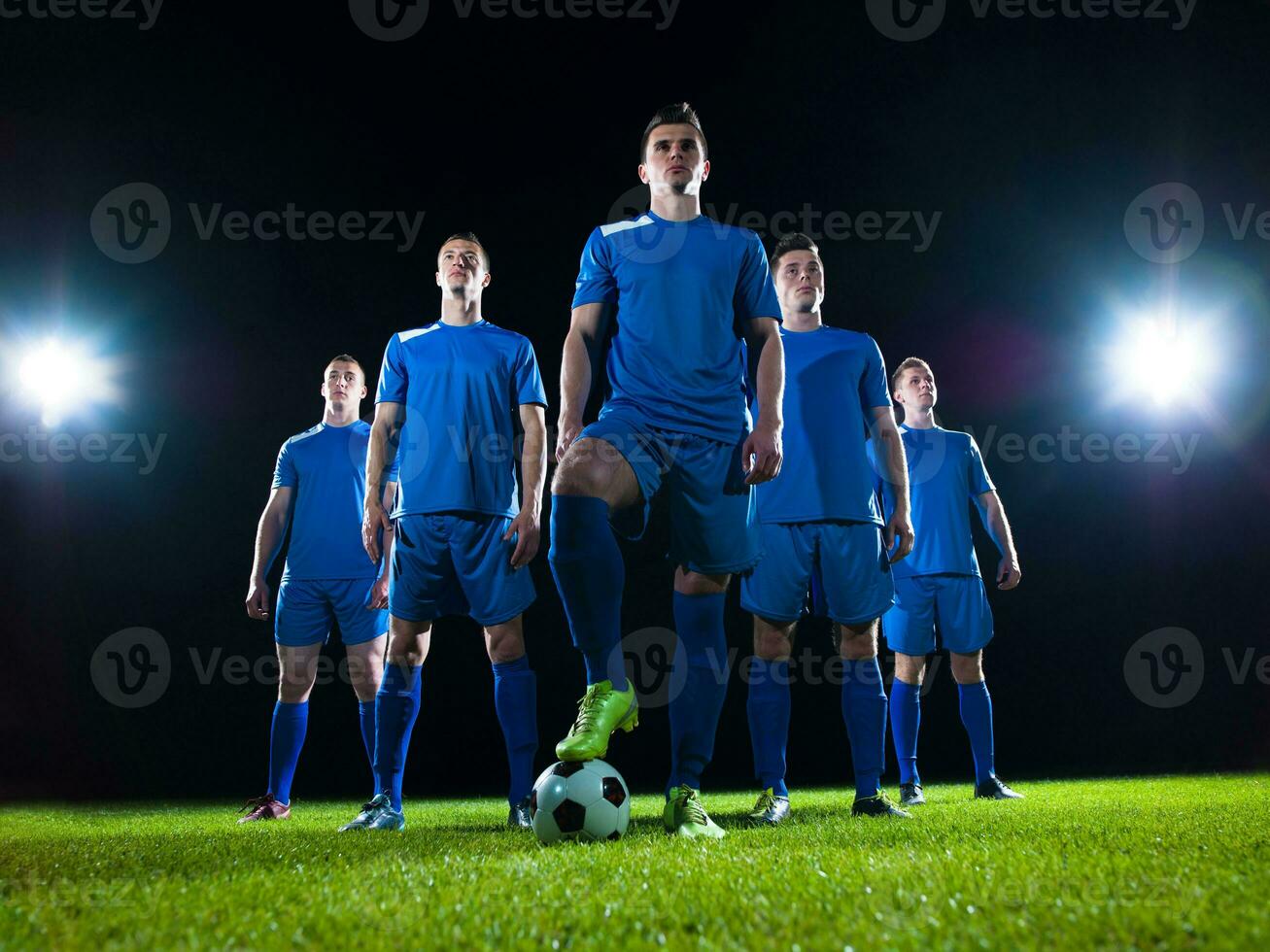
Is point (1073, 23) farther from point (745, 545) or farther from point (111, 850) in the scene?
point (111, 850)

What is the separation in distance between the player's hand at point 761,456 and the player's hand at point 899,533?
1233 mm

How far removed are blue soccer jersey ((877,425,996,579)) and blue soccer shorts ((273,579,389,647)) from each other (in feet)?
8.46

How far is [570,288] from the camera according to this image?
662cm

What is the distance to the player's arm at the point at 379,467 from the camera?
323cm

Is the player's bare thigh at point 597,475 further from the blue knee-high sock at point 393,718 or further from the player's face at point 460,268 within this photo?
the player's face at point 460,268

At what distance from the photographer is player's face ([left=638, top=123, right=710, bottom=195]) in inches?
101

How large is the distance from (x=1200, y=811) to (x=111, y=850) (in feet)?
10.2

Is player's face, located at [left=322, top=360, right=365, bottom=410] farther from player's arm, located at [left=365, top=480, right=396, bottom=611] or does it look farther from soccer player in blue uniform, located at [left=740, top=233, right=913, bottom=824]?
soccer player in blue uniform, located at [left=740, top=233, right=913, bottom=824]

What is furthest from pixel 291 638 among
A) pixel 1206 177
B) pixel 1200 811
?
pixel 1206 177

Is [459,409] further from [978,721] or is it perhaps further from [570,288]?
[570,288]

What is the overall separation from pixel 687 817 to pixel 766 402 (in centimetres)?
112

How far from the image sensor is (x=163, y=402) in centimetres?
616

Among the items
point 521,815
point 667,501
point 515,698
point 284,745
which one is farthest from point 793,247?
point 284,745

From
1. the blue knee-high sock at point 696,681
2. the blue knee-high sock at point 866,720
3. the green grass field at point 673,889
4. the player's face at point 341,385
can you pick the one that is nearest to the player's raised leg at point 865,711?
the blue knee-high sock at point 866,720
